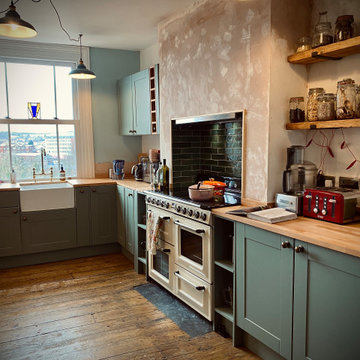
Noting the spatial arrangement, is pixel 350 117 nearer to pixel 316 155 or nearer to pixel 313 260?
pixel 316 155

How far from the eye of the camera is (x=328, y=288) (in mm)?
1810

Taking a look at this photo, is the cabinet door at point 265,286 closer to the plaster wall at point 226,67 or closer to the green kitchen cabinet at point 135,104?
the plaster wall at point 226,67

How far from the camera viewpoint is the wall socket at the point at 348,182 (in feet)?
7.58

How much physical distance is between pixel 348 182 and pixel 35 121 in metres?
3.80

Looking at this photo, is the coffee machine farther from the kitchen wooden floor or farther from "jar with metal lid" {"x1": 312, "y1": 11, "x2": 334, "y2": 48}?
the kitchen wooden floor

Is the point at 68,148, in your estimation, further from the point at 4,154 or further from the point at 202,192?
the point at 202,192

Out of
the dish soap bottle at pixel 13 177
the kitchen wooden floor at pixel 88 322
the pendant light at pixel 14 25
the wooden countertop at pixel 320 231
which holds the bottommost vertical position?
the kitchen wooden floor at pixel 88 322

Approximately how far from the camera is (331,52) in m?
2.21

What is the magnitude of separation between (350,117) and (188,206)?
1.28 metres

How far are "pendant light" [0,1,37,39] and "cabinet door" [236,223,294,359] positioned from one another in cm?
193

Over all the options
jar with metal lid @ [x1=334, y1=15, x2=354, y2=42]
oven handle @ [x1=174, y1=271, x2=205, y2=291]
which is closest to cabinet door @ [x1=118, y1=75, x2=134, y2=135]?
oven handle @ [x1=174, y1=271, x2=205, y2=291]

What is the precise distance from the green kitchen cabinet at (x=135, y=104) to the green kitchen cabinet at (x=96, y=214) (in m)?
0.82

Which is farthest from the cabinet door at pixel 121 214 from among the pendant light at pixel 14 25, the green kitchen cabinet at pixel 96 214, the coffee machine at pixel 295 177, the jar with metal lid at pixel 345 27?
the jar with metal lid at pixel 345 27

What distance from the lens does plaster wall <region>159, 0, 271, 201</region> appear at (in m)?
2.54
